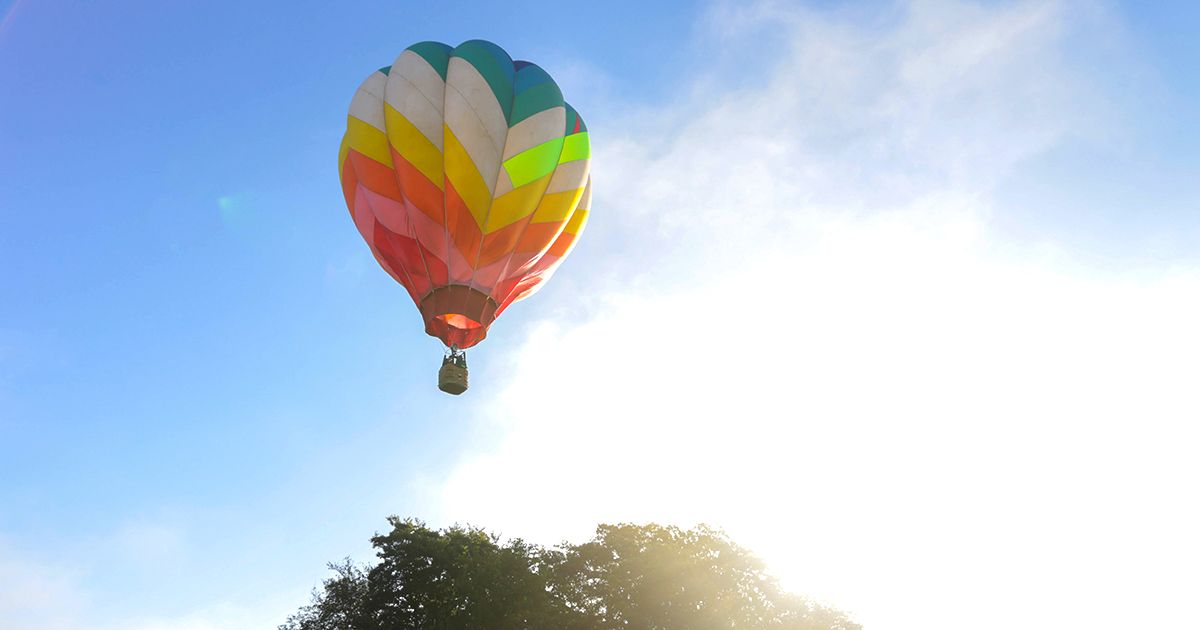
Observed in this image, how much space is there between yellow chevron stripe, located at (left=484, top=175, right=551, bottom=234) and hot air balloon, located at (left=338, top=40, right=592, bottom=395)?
0.02 meters

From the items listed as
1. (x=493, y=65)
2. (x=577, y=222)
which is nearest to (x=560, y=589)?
(x=577, y=222)

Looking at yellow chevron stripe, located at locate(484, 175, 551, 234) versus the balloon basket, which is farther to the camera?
yellow chevron stripe, located at locate(484, 175, 551, 234)

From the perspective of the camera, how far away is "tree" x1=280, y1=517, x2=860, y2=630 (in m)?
27.8

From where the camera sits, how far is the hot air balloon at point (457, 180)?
1552 cm

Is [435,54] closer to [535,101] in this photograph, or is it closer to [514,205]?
[535,101]

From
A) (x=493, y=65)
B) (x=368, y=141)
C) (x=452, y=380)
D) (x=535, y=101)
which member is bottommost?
(x=452, y=380)

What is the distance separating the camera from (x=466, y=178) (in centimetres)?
1550

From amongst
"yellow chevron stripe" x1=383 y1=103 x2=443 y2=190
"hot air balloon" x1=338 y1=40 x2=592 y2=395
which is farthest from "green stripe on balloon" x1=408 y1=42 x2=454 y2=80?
"yellow chevron stripe" x1=383 y1=103 x2=443 y2=190

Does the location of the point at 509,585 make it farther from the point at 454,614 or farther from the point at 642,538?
the point at 642,538

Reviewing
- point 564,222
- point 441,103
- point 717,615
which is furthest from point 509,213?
point 717,615

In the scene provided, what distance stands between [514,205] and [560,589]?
19.2 metres

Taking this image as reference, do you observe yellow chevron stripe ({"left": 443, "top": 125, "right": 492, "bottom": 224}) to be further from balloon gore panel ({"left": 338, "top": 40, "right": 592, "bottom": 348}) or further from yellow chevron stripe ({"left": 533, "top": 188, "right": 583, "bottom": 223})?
yellow chevron stripe ({"left": 533, "top": 188, "right": 583, "bottom": 223})

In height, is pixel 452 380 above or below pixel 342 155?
below

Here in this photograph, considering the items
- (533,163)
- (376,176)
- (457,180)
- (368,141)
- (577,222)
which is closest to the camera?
(457,180)
